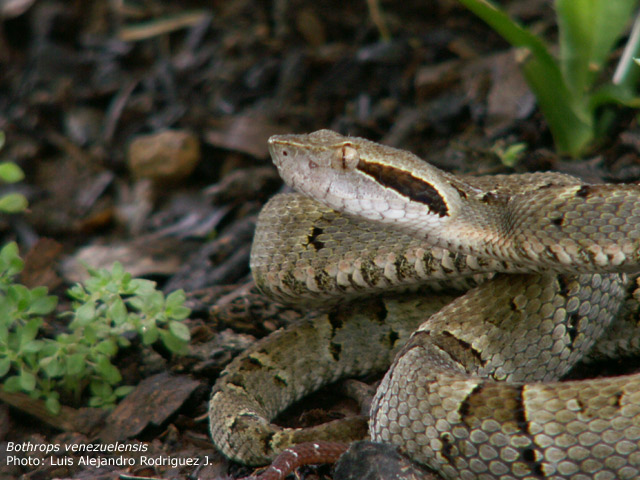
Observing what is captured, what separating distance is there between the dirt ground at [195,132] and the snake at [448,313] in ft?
1.30

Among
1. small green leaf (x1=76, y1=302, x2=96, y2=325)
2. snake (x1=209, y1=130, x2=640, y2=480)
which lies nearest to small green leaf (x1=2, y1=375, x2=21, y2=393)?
small green leaf (x1=76, y1=302, x2=96, y2=325)

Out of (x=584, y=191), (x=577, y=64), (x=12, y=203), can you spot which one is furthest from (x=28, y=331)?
(x=577, y=64)

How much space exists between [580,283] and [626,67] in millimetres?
2041

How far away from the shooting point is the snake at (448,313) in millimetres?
2523

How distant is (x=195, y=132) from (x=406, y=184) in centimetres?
396

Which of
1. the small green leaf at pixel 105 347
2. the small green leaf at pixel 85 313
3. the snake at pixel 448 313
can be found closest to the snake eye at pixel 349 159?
the snake at pixel 448 313

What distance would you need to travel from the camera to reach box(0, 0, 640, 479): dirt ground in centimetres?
380

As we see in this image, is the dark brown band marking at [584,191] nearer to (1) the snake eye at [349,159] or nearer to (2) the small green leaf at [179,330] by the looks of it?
(1) the snake eye at [349,159]

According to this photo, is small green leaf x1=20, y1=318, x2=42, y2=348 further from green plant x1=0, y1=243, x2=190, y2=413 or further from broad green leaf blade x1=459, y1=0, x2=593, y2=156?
broad green leaf blade x1=459, y1=0, x2=593, y2=156

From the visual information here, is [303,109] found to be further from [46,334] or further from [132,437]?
[132,437]

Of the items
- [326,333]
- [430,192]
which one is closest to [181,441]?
[326,333]

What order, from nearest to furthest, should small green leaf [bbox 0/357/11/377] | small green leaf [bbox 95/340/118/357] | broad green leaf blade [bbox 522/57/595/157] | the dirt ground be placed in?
small green leaf [bbox 0/357/11/377], small green leaf [bbox 95/340/118/357], the dirt ground, broad green leaf blade [bbox 522/57/595/157]

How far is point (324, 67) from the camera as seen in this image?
264 inches

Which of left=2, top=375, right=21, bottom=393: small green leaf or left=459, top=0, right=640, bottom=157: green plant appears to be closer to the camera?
left=2, top=375, right=21, bottom=393: small green leaf
